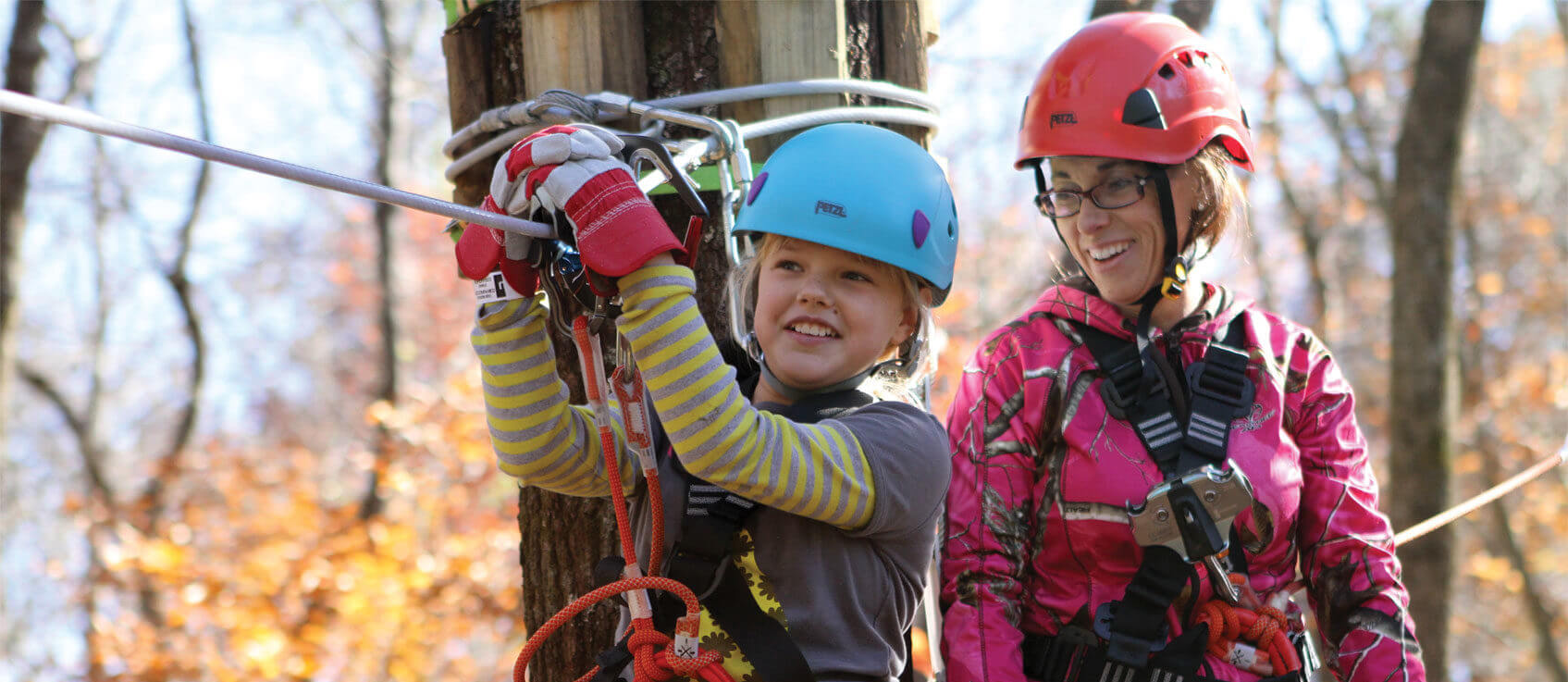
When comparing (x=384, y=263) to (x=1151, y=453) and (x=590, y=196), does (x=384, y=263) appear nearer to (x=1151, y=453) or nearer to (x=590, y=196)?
(x=1151, y=453)

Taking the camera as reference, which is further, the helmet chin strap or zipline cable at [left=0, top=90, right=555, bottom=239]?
the helmet chin strap

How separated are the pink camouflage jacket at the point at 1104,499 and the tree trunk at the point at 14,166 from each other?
531 cm

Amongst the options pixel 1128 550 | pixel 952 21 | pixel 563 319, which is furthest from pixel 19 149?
pixel 952 21

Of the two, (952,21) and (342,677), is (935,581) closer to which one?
(342,677)

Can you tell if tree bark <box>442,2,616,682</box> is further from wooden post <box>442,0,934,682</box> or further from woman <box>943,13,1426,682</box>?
woman <box>943,13,1426,682</box>

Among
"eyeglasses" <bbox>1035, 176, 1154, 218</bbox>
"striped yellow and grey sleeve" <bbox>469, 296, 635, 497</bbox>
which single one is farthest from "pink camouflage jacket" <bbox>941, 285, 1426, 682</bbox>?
"striped yellow and grey sleeve" <bbox>469, 296, 635, 497</bbox>

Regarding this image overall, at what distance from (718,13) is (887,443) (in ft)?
3.30

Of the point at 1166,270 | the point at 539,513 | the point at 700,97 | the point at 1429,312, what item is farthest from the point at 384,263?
the point at 1166,270

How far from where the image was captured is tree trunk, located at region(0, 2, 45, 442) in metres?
5.82

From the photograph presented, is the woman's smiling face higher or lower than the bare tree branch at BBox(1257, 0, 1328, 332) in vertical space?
lower

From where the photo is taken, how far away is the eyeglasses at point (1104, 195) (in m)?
2.52

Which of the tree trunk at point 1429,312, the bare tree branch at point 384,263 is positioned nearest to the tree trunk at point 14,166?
the bare tree branch at point 384,263

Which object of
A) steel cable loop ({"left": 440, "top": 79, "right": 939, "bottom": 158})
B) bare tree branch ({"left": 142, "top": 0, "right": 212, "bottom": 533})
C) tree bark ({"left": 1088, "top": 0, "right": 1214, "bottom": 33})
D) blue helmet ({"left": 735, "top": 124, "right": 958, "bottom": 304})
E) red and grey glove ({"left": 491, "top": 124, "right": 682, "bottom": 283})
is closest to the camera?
red and grey glove ({"left": 491, "top": 124, "right": 682, "bottom": 283})

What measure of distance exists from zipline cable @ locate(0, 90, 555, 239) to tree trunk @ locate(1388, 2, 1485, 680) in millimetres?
5367
